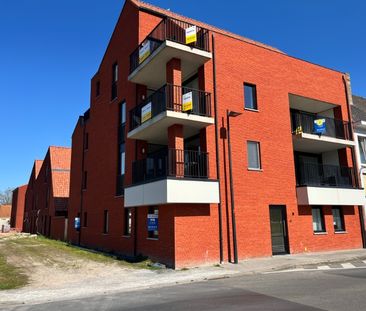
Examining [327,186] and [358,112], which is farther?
[358,112]

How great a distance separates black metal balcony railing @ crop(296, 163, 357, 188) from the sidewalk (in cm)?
460

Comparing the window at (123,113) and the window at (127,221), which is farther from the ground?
the window at (123,113)

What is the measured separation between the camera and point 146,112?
625 inches

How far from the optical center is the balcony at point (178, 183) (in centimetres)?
1348

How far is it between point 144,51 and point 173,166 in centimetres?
618

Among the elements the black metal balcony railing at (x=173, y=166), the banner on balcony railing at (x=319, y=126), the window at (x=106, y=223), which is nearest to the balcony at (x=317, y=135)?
the banner on balcony railing at (x=319, y=126)

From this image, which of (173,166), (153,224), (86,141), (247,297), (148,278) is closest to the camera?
(247,297)

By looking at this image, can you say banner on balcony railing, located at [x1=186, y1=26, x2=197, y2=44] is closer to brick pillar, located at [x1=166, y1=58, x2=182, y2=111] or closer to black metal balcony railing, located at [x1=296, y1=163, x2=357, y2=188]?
brick pillar, located at [x1=166, y1=58, x2=182, y2=111]

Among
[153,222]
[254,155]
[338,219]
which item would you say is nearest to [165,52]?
[254,155]

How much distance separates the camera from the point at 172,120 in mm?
14500

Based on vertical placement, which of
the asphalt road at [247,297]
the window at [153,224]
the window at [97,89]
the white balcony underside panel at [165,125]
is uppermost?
the window at [97,89]

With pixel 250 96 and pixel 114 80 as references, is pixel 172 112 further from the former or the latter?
pixel 114 80

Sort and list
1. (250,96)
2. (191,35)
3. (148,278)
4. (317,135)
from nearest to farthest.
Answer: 1. (148,278)
2. (191,35)
3. (250,96)
4. (317,135)

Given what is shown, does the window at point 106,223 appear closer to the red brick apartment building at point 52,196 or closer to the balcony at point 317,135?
the red brick apartment building at point 52,196
